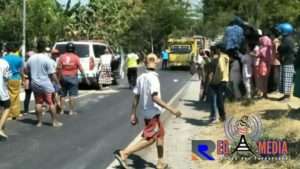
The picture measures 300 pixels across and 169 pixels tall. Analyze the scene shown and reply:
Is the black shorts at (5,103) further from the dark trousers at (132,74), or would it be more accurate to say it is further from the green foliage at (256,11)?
the green foliage at (256,11)

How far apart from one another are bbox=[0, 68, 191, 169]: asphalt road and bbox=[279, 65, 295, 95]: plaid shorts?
11.5 ft

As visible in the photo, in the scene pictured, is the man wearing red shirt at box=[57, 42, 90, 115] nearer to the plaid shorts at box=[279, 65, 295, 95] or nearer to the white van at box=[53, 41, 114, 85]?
the plaid shorts at box=[279, 65, 295, 95]

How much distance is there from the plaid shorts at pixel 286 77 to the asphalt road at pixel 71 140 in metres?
3.51

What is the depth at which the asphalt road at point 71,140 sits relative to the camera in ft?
28.2

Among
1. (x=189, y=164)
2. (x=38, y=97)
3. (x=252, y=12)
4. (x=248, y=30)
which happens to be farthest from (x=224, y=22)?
(x=189, y=164)

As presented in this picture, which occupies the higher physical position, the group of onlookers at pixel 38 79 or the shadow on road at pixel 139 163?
the group of onlookers at pixel 38 79

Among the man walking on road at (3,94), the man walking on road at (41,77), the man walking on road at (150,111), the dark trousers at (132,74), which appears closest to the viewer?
the man walking on road at (150,111)

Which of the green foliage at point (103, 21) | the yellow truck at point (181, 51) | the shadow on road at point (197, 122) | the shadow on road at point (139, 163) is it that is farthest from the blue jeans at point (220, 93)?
the yellow truck at point (181, 51)

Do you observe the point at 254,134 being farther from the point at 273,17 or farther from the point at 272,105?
the point at 273,17

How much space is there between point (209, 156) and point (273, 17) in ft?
129

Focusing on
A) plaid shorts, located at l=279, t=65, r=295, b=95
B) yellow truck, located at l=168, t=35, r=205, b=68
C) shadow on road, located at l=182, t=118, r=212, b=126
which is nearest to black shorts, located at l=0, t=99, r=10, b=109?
shadow on road, located at l=182, t=118, r=212, b=126

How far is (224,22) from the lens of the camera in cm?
4741

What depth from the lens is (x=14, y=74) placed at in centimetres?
1257

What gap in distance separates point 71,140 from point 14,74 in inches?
119
